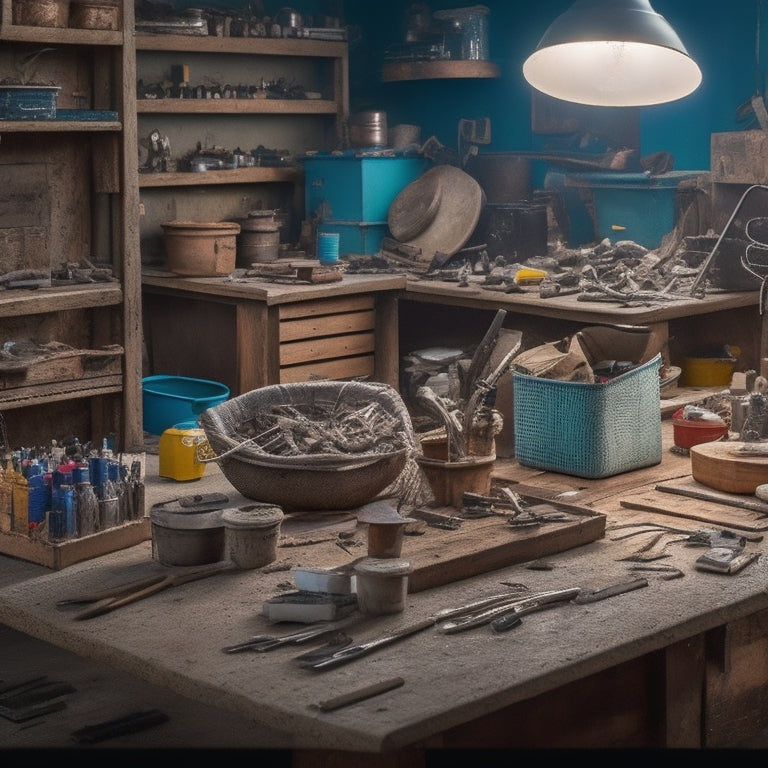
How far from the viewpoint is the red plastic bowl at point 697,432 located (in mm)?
4441

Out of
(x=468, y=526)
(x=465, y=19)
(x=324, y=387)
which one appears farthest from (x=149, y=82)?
(x=468, y=526)

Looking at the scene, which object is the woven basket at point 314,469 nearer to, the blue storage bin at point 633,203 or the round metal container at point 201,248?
the round metal container at point 201,248

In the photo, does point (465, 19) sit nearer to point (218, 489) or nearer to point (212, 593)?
point (218, 489)

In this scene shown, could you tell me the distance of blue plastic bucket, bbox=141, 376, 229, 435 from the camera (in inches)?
211

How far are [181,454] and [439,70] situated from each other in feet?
15.3

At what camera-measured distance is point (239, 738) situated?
3.62 metres

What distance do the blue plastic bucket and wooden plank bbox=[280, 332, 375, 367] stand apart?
0.45 m

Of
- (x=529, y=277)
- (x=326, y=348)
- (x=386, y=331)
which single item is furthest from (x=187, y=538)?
(x=386, y=331)

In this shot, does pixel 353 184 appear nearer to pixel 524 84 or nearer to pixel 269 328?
pixel 524 84

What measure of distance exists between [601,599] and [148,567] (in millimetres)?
1064

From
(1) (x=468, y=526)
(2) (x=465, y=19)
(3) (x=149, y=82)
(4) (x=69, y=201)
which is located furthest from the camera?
(2) (x=465, y=19)

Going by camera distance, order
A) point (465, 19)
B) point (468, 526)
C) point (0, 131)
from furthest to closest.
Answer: point (465, 19)
point (0, 131)
point (468, 526)

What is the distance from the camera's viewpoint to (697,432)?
4.44m

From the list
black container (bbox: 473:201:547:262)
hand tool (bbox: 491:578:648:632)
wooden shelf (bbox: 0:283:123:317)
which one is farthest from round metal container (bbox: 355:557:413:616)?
black container (bbox: 473:201:547:262)
